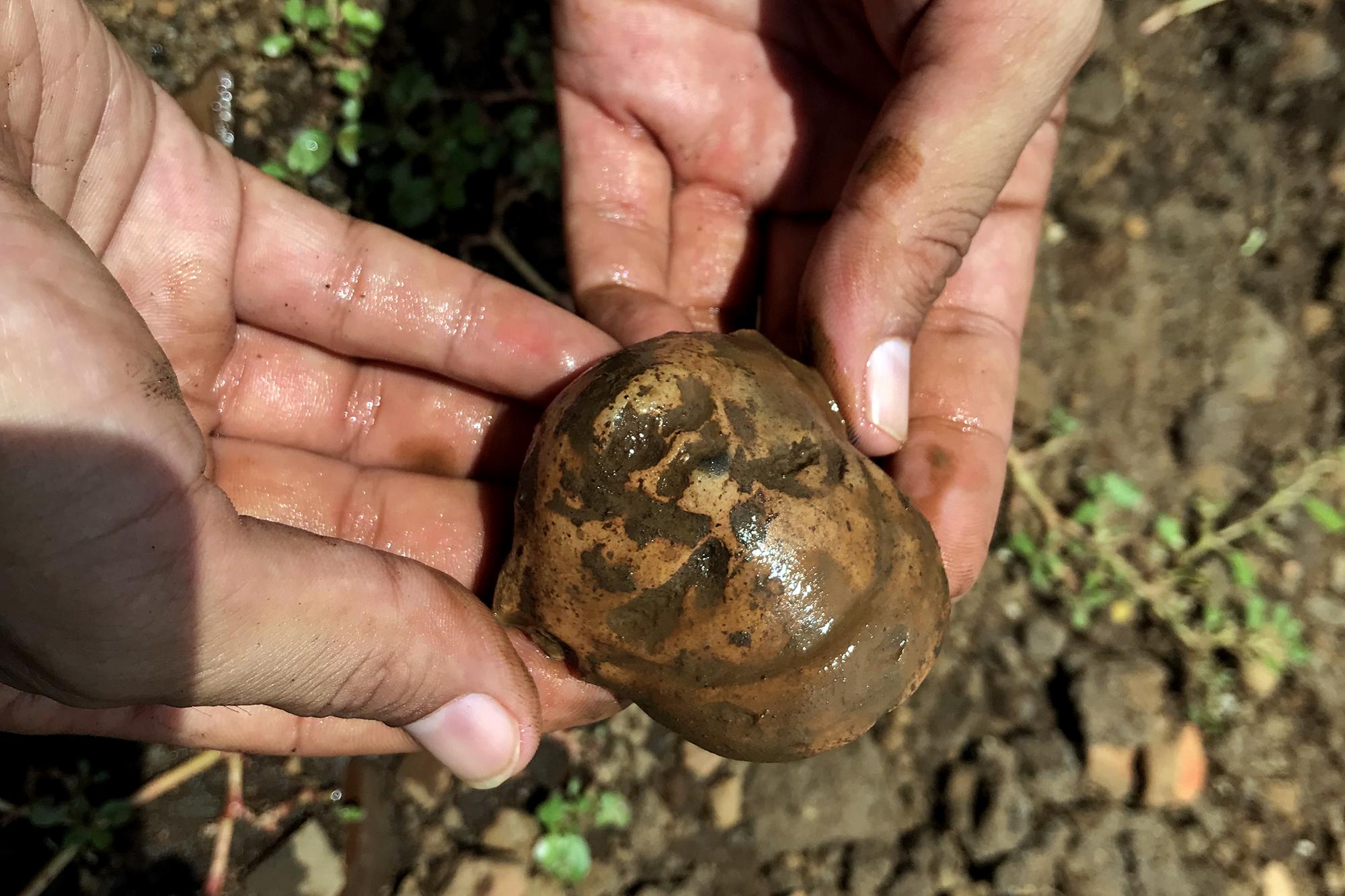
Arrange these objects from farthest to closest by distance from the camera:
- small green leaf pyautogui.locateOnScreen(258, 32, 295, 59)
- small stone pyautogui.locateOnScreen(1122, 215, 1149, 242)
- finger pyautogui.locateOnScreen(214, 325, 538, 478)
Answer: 1. small stone pyautogui.locateOnScreen(1122, 215, 1149, 242)
2. small green leaf pyautogui.locateOnScreen(258, 32, 295, 59)
3. finger pyautogui.locateOnScreen(214, 325, 538, 478)

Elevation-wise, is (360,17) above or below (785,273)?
below

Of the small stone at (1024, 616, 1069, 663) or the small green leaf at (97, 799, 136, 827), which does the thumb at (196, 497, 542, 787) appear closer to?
the small green leaf at (97, 799, 136, 827)

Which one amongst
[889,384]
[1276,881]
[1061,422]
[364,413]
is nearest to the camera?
[889,384]

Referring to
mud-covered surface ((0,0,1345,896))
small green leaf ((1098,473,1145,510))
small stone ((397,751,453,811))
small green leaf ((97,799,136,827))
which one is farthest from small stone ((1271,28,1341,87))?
small green leaf ((97,799,136,827))

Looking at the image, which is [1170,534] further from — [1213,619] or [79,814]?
[79,814]

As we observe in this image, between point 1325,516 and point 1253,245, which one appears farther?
point 1253,245

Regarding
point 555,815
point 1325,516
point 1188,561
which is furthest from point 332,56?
point 1325,516

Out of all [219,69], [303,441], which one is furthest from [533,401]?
[219,69]

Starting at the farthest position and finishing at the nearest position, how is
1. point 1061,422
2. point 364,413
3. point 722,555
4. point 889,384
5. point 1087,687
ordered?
1. point 1061,422
2. point 1087,687
3. point 364,413
4. point 889,384
5. point 722,555
